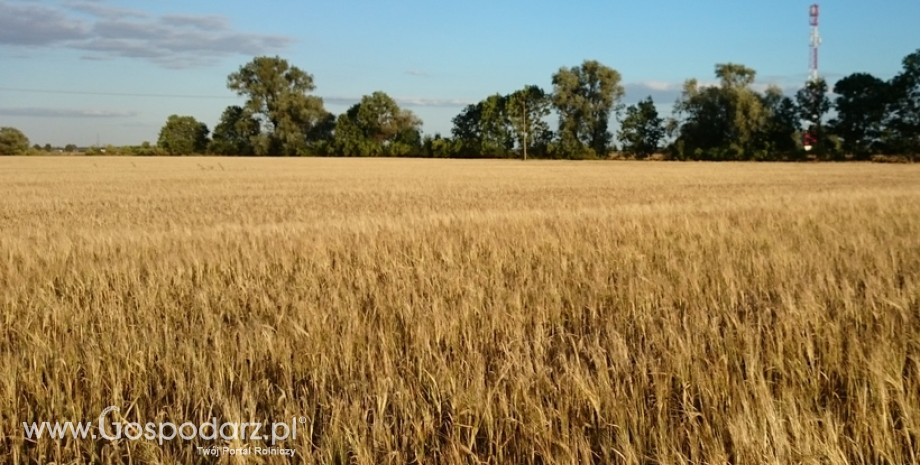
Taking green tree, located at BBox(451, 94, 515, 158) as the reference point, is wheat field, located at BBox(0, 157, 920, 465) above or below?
below

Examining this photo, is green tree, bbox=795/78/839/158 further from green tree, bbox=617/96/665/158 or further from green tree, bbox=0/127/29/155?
green tree, bbox=0/127/29/155

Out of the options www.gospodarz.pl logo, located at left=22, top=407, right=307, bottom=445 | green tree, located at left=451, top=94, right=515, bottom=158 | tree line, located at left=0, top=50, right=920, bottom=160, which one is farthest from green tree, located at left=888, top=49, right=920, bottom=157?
www.gospodarz.pl logo, located at left=22, top=407, right=307, bottom=445

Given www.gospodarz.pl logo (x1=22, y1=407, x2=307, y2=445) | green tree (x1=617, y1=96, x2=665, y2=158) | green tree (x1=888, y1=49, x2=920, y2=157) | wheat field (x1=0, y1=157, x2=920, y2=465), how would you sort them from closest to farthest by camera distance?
wheat field (x1=0, y1=157, x2=920, y2=465), www.gospodarz.pl logo (x1=22, y1=407, x2=307, y2=445), green tree (x1=888, y1=49, x2=920, y2=157), green tree (x1=617, y1=96, x2=665, y2=158)

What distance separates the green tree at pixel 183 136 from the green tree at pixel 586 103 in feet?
162

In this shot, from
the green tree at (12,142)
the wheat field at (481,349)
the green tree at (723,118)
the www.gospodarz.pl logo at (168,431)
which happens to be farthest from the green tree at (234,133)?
the www.gospodarz.pl logo at (168,431)

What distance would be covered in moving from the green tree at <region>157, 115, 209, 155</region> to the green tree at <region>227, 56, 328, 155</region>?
835 cm

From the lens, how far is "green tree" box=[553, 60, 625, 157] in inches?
2835

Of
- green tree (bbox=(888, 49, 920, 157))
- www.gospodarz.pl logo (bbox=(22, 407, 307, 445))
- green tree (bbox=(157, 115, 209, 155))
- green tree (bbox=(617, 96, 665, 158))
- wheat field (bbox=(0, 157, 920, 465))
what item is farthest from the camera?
green tree (bbox=(157, 115, 209, 155))

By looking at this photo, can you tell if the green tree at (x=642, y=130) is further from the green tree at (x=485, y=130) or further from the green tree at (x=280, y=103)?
the green tree at (x=280, y=103)

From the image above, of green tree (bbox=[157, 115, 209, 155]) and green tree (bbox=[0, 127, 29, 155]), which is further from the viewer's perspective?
green tree (bbox=[157, 115, 209, 155])

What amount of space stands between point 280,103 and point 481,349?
85680 millimetres

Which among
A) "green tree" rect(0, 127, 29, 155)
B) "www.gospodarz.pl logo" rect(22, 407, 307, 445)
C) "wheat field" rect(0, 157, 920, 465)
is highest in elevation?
"green tree" rect(0, 127, 29, 155)

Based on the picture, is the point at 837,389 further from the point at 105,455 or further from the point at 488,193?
the point at 488,193

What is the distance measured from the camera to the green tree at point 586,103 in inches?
2835
